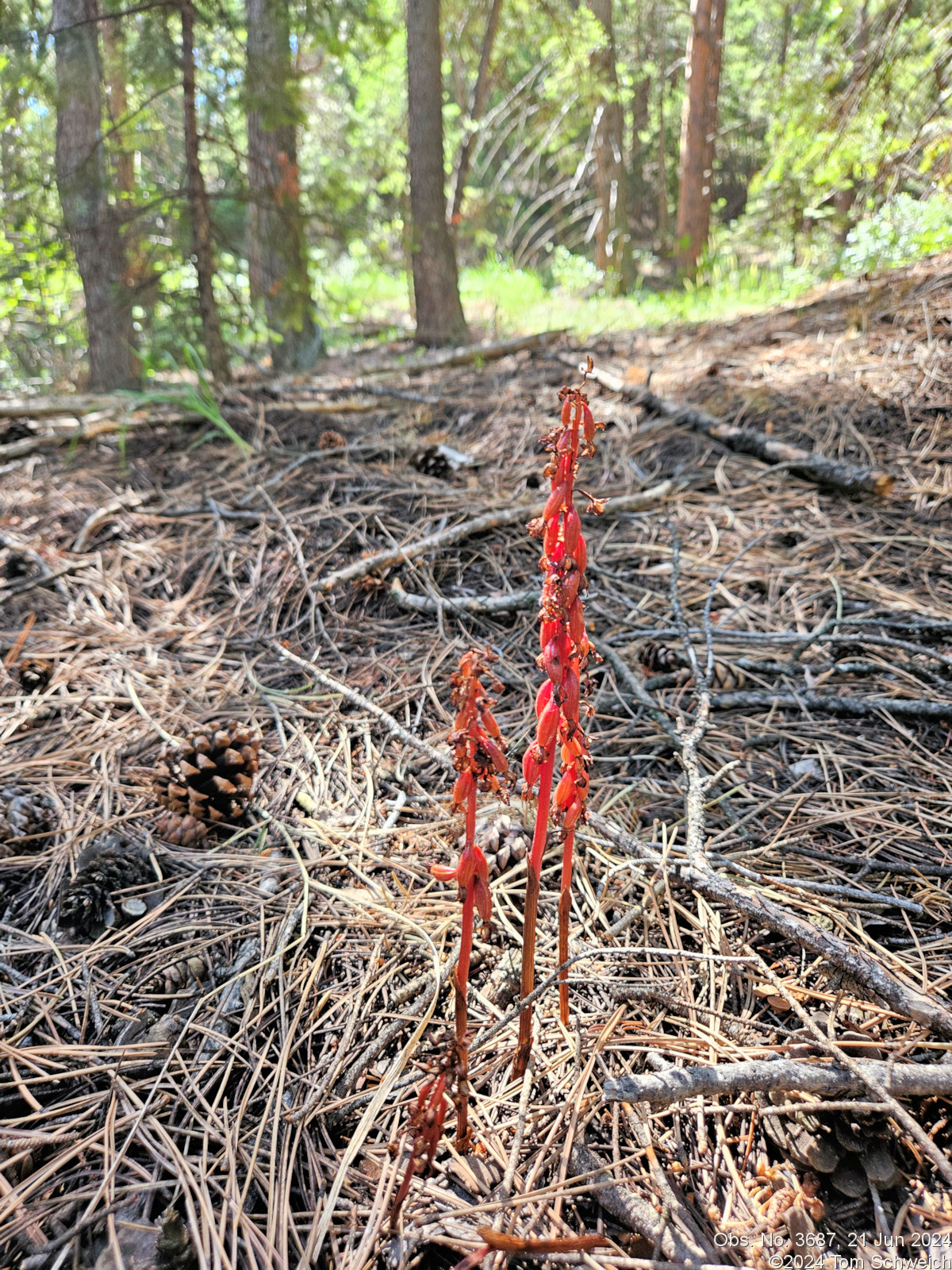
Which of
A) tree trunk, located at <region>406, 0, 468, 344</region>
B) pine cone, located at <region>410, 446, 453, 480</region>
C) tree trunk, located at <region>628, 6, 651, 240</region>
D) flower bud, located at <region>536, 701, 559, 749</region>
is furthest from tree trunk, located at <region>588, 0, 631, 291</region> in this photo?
flower bud, located at <region>536, 701, 559, 749</region>

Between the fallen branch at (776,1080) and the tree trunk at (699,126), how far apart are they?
8.60 metres

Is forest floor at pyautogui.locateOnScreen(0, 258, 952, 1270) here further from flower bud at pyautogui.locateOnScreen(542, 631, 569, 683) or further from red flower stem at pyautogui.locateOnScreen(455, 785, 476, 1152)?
flower bud at pyautogui.locateOnScreen(542, 631, 569, 683)

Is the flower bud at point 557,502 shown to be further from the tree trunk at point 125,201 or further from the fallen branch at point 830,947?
the tree trunk at point 125,201

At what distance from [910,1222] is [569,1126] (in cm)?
43

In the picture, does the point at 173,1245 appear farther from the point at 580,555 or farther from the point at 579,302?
the point at 579,302

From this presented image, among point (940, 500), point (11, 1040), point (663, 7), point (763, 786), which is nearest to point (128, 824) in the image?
point (11, 1040)

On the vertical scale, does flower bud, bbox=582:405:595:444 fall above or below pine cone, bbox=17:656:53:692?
above

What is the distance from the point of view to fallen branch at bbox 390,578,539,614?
2.25 meters

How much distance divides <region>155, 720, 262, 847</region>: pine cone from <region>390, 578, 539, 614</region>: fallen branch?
80cm

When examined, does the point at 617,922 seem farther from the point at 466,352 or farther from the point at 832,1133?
the point at 466,352

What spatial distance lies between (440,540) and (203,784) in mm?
1212

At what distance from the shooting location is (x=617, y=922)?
1305 millimetres

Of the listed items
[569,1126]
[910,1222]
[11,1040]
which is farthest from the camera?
[11,1040]

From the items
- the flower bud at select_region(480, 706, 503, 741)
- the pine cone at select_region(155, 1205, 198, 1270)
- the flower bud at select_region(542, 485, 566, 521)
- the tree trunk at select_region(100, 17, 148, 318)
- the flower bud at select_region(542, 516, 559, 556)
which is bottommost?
the pine cone at select_region(155, 1205, 198, 1270)
